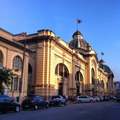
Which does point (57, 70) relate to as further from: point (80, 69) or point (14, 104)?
point (14, 104)

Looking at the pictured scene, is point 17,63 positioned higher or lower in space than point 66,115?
higher

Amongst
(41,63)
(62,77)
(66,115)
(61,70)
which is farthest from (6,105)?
(61,70)

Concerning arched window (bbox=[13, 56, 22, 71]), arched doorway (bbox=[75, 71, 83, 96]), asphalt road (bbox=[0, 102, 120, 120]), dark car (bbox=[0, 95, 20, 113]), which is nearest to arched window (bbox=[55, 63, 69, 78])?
arched doorway (bbox=[75, 71, 83, 96])

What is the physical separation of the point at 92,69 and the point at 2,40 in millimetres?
56434

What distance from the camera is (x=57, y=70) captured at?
65312 millimetres

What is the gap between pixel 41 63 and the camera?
5869 cm

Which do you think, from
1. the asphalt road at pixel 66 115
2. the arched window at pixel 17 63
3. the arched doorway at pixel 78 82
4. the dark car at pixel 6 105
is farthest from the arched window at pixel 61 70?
the asphalt road at pixel 66 115

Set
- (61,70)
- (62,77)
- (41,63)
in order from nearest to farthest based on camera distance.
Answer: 1. (41,63)
2. (62,77)
3. (61,70)

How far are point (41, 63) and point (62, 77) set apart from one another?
10.3 m

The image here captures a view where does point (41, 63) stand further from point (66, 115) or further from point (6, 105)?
point (66, 115)

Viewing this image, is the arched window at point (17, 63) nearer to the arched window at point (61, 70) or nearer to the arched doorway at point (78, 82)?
the arched window at point (61, 70)

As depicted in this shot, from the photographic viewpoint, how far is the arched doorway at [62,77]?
6615 cm

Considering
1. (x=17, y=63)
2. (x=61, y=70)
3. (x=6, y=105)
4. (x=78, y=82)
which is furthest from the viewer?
(x=78, y=82)

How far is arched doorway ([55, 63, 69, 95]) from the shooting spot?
66.2 metres
